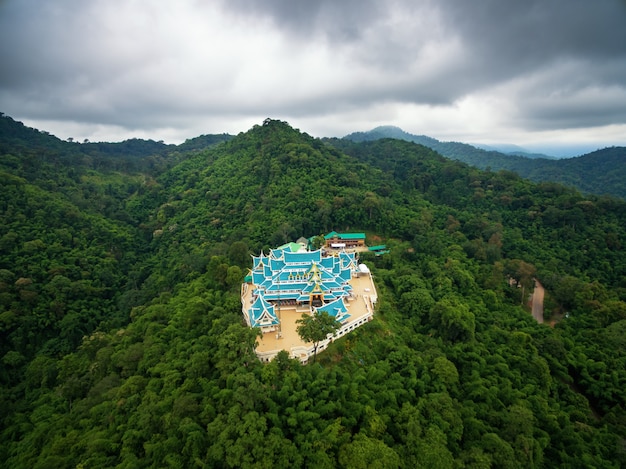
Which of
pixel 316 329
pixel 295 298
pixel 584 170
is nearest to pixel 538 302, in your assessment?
pixel 295 298

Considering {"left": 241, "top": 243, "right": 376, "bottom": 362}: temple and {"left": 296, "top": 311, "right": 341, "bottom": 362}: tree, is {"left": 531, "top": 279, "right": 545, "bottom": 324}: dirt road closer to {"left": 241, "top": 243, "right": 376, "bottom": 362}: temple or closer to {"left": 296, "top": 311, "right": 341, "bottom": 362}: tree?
{"left": 241, "top": 243, "right": 376, "bottom": 362}: temple

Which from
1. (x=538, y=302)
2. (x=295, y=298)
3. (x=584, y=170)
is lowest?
(x=538, y=302)

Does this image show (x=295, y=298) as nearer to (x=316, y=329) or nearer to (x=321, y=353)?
(x=321, y=353)

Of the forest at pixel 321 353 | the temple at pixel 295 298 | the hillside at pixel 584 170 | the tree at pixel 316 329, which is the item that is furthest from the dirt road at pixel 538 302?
the hillside at pixel 584 170

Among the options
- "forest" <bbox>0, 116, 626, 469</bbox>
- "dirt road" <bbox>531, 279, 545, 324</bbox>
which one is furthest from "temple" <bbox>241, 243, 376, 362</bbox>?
"dirt road" <bbox>531, 279, 545, 324</bbox>

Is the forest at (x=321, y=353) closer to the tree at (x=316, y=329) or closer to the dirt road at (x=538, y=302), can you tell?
the dirt road at (x=538, y=302)

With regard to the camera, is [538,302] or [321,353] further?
[538,302]

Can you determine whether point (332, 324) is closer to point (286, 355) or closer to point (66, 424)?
point (286, 355)
